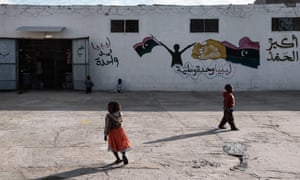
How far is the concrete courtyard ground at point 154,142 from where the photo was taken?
6684 mm

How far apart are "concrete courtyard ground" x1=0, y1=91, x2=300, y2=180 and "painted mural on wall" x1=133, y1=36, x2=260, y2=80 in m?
6.08

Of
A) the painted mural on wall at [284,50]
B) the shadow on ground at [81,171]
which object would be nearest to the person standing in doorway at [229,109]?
the shadow on ground at [81,171]

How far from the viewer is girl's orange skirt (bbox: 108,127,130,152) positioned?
701cm

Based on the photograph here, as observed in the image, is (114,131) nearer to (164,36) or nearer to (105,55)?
(105,55)

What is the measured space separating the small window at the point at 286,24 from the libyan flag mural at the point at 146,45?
6.40m

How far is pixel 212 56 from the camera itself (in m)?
22.4

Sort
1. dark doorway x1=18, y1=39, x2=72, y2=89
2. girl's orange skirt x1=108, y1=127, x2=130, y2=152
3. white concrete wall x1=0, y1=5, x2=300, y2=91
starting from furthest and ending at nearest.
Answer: dark doorway x1=18, y1=39, x2=72, y2=89, white concrete wall x1=0, y1=5, x2=300, y2=91, girl's orange skirt x1=108, y1=127, x2=130, y2=152

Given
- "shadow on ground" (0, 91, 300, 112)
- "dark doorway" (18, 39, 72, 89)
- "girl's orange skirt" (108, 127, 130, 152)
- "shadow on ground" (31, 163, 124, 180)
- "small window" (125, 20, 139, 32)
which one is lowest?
"shadow on ground" (31, 163, 124, 180)

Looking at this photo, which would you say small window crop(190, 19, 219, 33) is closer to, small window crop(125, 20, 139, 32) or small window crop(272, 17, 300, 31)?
small window crop(125, 20, 139, 32)

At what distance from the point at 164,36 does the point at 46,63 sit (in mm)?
6954

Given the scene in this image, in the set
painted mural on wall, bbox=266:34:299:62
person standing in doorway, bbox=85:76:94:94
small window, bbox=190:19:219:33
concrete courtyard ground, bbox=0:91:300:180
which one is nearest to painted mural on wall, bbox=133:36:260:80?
small window, bbox=190:19:219:33

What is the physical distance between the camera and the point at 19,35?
22250 millimetres

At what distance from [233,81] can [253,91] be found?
3.90 feet

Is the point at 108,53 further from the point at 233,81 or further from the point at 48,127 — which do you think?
the point at 48,127
